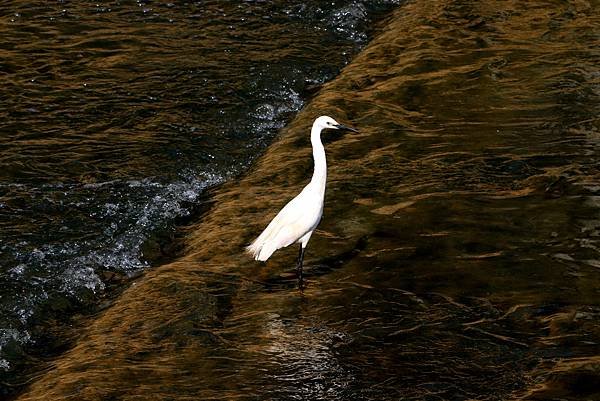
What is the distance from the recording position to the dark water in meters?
8.70

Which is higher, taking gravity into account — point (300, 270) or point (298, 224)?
point (298, 224)

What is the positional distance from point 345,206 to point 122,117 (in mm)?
3838

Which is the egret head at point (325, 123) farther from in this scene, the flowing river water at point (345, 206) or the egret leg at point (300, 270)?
the egret leg at point (300, 270)

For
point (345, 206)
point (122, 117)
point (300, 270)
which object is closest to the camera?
point (300, 270)

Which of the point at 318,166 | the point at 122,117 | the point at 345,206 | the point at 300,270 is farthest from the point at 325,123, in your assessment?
the point at 122,117

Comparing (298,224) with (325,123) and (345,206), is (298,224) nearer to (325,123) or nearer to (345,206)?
(325,123)

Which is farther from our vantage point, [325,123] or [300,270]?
[325,123]

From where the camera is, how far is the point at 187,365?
643 centimetres

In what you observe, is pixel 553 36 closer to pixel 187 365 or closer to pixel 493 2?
pixel 493 2

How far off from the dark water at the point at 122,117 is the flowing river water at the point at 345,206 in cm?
3

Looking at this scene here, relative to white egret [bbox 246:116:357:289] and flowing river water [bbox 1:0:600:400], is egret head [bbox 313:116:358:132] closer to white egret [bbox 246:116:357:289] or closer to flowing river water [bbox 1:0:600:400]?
white egret [bbox 246:116:357:289]

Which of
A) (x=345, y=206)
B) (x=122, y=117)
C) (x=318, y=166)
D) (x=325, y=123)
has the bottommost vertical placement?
(x=345, y=206)

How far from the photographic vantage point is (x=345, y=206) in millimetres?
8586

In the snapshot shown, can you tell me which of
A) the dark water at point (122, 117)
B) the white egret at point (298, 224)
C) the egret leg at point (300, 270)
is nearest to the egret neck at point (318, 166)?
the white egret at point (298, 224)
